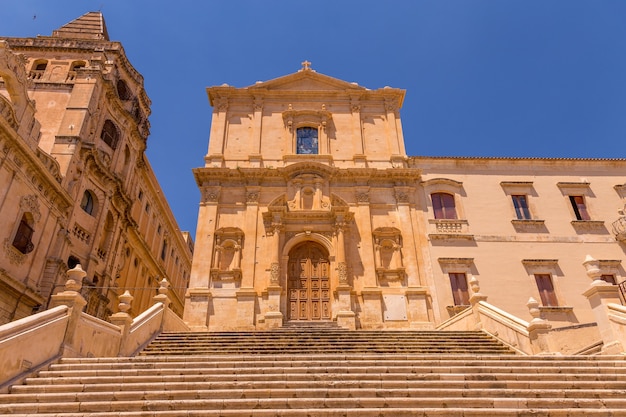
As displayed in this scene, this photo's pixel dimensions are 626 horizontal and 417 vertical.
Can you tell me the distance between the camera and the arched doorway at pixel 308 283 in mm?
18391

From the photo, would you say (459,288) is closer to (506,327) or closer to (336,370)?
(506,327)

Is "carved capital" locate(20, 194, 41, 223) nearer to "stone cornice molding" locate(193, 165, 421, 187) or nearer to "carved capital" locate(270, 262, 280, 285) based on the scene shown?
"stone cornice molding" locate(193, 165, 421, 187)

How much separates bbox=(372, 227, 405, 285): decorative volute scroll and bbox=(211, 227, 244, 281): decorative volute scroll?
6333mm

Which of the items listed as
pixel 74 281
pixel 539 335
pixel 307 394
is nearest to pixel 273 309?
pixel 74 281

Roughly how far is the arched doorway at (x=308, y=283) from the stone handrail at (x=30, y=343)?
10479mm

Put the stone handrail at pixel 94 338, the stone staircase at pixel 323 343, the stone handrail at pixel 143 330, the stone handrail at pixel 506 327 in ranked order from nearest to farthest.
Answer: the stone handrail at pixel 94 338
the stone handrail at pixel 143 330
the stone handrail at pixel 506 327
the stone staircase at pixel 323 343

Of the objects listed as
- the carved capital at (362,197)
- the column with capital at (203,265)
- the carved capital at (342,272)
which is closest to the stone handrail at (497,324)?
the carved capital at (342,272)

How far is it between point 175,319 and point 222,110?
12.8m

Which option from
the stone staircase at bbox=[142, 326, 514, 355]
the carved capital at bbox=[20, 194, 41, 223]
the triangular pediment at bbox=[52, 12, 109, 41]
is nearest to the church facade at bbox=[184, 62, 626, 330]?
the stone staircase at bbox=[142, 326, 514, 355]

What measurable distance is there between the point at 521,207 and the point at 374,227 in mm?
7510

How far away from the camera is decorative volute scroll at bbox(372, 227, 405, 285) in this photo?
62.4ft

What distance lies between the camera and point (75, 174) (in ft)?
71.0

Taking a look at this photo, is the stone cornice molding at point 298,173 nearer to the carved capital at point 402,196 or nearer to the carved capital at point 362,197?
the carved capital at point 402,196

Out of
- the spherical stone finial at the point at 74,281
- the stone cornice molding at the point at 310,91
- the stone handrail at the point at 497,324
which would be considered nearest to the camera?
the spherical stone finial at the point at 74,281
